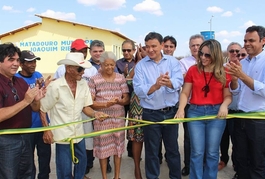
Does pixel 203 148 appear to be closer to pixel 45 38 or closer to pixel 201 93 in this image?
pixel 201 93

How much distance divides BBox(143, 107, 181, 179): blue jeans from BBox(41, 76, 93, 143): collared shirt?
0.98m

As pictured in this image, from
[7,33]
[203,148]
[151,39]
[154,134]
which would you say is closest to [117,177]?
[154,134]

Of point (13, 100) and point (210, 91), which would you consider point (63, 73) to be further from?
point (210, 91)

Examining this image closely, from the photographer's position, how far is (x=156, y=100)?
→ 3.47 m

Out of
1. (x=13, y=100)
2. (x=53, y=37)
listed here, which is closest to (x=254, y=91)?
(x=13, y=100)

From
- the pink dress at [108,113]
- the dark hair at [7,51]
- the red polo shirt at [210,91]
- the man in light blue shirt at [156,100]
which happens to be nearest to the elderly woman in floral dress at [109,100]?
the pink dress at [108,113]

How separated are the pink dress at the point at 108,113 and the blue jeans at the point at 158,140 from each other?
17.3 inches

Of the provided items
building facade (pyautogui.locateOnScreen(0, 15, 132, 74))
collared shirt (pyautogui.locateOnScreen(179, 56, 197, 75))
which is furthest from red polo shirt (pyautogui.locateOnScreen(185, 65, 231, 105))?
building facade (pyautogui.locateOnScreen(0, 15, 132, 74))

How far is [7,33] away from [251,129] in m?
28.0

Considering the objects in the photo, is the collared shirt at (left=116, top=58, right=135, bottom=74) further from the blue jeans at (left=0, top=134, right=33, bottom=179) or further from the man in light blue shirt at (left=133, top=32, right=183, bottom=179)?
the blue jeans at (left=0, top=134, right=33, bottom=179)

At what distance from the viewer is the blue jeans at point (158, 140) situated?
3512 mm

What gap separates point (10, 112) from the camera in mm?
2480

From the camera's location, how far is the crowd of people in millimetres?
2746

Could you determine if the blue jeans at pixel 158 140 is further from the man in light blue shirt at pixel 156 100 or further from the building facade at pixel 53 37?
the building facade at pixel 53 37
